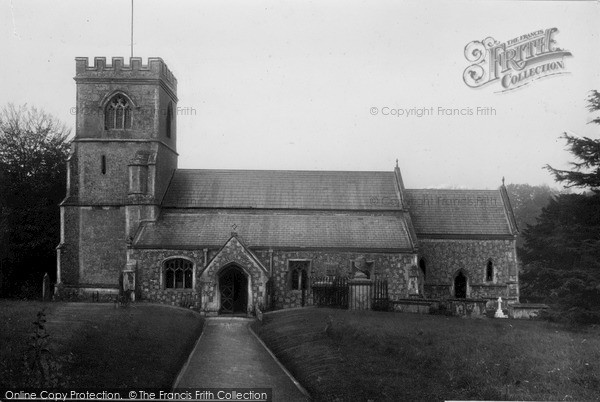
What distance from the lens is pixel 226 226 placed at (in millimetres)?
32500

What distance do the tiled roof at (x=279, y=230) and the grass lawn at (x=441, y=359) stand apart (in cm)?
1221

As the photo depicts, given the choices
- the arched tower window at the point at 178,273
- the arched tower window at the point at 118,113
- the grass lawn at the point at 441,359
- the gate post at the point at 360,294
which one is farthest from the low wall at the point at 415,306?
the arched tower window at the point at 118,113

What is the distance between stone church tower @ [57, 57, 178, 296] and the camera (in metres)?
32.8

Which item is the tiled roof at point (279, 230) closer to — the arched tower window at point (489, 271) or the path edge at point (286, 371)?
the arched tower window at point (489, 271)

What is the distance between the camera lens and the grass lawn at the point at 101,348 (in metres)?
12.2

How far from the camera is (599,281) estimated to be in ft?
56.1

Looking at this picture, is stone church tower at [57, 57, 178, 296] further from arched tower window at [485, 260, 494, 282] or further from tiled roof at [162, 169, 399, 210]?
arched tower window at [485, 260, 494, 282]

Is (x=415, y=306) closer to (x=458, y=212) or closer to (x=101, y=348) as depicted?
(x=101, y=348)

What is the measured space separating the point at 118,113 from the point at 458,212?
2104cm

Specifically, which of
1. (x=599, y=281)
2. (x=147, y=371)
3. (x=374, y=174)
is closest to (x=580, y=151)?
(x=599, y=281)

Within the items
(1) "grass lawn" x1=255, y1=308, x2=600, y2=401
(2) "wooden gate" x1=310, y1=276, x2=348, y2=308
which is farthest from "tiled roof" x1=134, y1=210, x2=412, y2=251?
(1) "grass lawn" x1=255, y1=308, x2=600, y2=401

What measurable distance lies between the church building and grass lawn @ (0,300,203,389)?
9683mm

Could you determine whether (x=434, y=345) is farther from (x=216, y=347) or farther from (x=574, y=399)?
(x=216, y=347)

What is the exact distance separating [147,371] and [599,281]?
12749 millimetres
